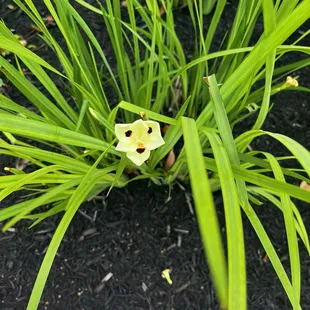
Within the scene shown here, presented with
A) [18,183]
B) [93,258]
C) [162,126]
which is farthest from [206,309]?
[18,183]

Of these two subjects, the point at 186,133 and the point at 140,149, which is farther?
the point at 140,149

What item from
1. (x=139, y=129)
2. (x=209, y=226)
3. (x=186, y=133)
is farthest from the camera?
(x=139, y=129)

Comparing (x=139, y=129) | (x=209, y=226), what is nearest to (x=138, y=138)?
(x=139, y=129)

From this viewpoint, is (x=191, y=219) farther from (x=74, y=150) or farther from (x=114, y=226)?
(x=74, y=150)

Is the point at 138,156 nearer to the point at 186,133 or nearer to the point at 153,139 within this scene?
the point at 153,139

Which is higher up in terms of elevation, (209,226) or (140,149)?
(209,226)

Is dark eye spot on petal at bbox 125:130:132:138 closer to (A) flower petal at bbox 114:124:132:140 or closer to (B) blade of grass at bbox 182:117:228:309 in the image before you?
(A) flower petal at bbox 114:124:132:140

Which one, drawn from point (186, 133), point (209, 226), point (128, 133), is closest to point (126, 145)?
point (128, 133)

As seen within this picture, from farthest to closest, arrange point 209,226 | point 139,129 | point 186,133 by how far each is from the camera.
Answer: point 139,129 < point 186,133 < point 209,226
